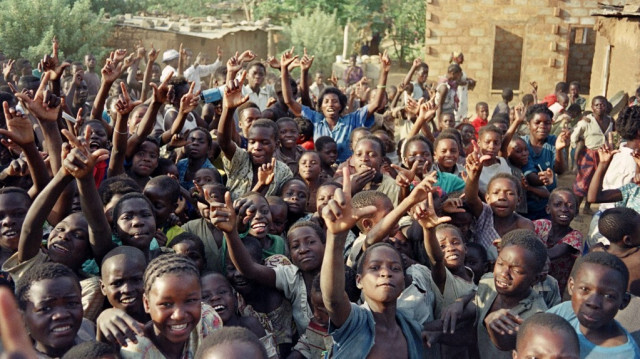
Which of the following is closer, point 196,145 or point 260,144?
point 260,144

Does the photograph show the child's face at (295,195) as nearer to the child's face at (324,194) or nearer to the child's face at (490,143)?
the child's face at (324,194)

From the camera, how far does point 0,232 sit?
128 inches

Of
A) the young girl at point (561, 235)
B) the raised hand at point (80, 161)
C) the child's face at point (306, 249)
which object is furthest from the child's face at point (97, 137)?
the young girl at point (561, 235)

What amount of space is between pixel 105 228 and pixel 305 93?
13.0 ft

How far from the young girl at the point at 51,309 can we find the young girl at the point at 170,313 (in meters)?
0.23

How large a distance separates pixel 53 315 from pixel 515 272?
6.75 feet

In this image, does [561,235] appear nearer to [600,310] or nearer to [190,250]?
[600,310]

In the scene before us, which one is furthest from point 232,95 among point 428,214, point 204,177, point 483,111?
point 483,111

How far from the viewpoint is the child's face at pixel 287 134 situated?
548cm

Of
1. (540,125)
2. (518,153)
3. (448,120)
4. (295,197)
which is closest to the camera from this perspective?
(295,197)

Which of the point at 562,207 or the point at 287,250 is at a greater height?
the point at 562,207

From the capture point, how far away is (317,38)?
18.4 metres

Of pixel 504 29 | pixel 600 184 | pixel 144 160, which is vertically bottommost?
pixel 600 184

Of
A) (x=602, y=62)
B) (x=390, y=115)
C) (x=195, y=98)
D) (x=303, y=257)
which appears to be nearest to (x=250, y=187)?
(x=195, y=98)
